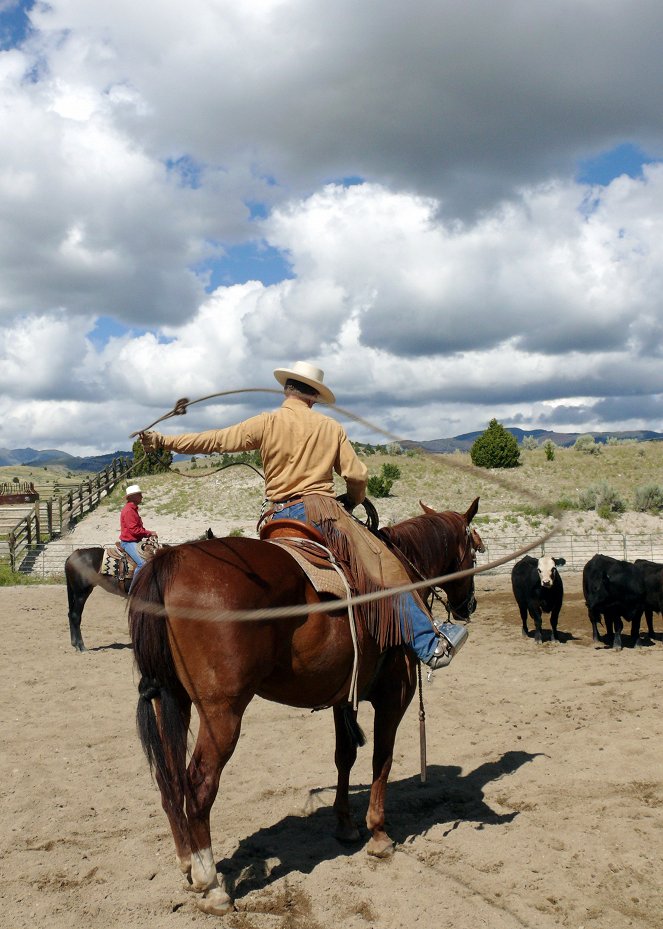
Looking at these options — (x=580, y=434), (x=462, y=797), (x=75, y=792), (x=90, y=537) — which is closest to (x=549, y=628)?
(x=462, y=797)

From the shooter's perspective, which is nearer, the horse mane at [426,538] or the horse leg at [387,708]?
the horse leg at [387,708]

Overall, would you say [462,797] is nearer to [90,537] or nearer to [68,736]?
[68,736]

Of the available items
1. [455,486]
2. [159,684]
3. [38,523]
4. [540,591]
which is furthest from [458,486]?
[159,684]

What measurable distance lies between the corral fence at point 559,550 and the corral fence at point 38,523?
333 mm

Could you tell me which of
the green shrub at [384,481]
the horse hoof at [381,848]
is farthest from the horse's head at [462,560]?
the green shrub at [384,481]

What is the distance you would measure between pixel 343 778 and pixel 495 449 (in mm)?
36260

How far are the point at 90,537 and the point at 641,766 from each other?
22826 millimetres

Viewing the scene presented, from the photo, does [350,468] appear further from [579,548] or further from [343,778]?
[579,548]

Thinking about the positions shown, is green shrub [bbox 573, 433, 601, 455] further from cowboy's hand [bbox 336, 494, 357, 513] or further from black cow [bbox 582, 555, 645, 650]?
cowboy's hand [bbox 336, 494, 357, 513]

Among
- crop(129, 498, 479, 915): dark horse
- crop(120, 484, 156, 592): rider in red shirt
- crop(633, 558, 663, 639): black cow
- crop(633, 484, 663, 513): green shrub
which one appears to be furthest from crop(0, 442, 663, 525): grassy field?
crop(129, 498, 479, 915): dark horse

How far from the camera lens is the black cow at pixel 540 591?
1212 centimetres

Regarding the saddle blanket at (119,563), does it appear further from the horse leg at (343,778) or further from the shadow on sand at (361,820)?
the horse leg at (343,778)

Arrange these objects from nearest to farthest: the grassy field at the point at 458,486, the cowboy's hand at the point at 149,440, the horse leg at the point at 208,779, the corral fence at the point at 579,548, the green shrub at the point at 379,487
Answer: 1. the horse leg at the point at 208,779
2. the cowboy's hand at the point at 149,440
3. the corral fence at the point at 579,548
4. the grassy field at the point at 458,486
5. the green shrub at the point at 379,487

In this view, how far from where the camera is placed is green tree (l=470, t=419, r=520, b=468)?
131 feet
